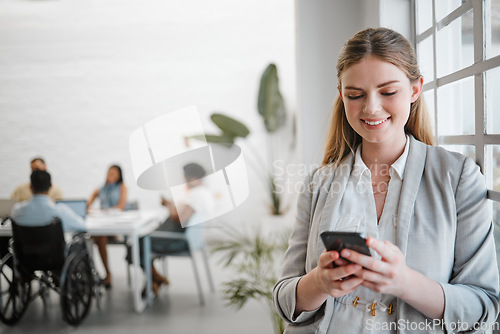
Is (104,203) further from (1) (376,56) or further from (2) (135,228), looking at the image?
(1) (376,56)

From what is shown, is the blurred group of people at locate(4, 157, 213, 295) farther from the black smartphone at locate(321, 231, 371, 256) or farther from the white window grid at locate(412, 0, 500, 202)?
the black smartphone at locate(321, 231, 371, 256)

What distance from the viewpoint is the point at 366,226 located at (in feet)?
3.13

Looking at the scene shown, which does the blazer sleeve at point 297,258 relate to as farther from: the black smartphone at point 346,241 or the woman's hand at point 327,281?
the black smartphone at point 346,241

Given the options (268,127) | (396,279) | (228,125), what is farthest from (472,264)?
(268,127)

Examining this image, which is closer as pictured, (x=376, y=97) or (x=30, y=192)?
(x=376, y=97)

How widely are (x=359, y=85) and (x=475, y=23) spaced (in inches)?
15.4

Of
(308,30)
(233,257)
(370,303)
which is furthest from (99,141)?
(370,303)

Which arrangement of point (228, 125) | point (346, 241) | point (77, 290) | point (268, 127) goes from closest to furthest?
point (346, 241)
point (77, 290)
point (228, 125)
point (268, 127)

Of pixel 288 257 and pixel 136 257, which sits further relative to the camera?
pixel 136 257

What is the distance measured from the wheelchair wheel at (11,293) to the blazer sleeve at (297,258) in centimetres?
158

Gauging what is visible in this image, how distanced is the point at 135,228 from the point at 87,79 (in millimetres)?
783

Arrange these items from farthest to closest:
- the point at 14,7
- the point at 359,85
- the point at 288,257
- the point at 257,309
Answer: the point at 257,309
the point at 14,7
the point at 288,257
the point at 359,85

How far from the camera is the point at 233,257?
8.13 ft

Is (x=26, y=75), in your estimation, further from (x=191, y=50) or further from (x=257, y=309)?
(x=257, y=309)
